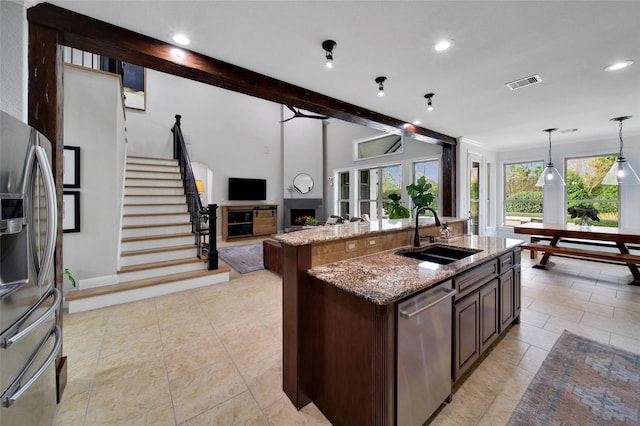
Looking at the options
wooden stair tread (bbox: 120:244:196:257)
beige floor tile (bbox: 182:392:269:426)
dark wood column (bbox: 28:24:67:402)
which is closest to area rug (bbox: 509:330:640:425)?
beige floor tile (bbox: 182:392:269:426)

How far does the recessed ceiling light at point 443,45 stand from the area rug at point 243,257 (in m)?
4.07

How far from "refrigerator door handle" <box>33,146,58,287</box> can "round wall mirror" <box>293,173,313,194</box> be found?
25.9ft

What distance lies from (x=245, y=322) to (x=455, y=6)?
10.7ft

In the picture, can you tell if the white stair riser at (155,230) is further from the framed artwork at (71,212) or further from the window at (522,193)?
the window at (522,193)

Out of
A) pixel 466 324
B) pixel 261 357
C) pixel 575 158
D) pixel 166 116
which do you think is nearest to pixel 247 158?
pixel 166 116

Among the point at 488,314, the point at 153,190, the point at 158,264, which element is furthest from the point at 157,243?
the point at 488,314

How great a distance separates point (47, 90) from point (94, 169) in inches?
75.7

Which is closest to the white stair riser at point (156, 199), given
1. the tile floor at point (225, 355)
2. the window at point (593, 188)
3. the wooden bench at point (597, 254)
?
the tile floor at point (225, 355)

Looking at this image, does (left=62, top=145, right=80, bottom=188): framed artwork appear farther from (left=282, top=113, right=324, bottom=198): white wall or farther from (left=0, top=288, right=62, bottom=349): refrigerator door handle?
(left=282, top=113, right=324, bottom=198): white wall

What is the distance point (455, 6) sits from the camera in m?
1.69

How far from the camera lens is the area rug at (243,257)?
4791 mm

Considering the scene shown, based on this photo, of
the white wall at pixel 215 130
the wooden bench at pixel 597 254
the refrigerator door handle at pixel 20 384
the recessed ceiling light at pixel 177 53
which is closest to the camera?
the refrigerator door handle at pixel 20 384

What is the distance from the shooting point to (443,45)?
2119 millimetres

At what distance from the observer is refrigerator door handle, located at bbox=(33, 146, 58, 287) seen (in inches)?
42.3
